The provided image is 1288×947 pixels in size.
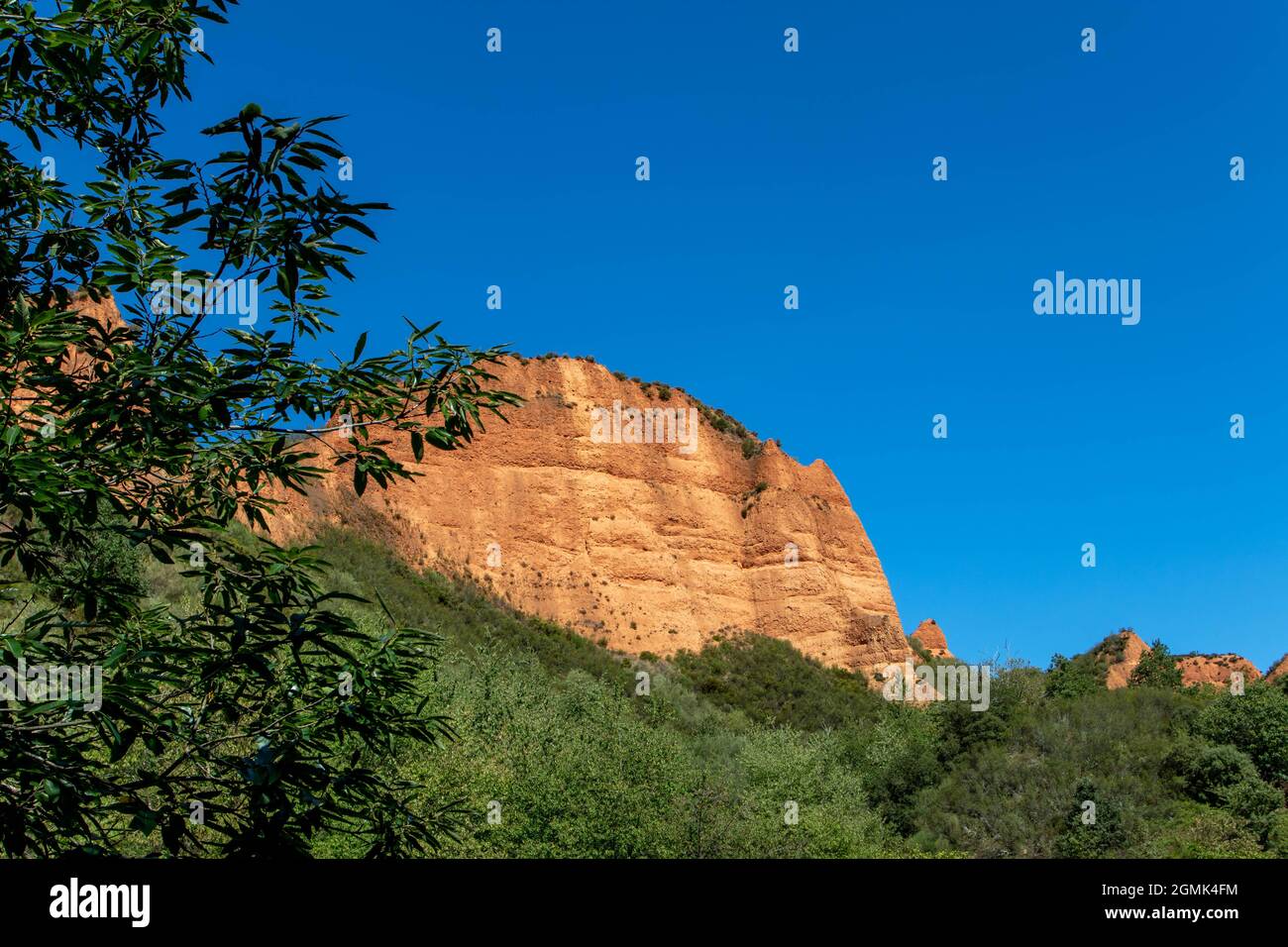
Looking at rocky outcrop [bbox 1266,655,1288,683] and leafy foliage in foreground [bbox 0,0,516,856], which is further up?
leafy foliage in foreground [bbox 0,0,516,856]

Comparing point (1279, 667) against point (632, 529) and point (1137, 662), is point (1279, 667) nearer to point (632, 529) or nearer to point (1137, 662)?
point (1137, 662)

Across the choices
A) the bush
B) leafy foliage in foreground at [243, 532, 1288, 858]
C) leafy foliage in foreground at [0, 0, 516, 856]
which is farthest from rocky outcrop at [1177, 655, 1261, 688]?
leafy foliage in foreground at [0, 0, 516, 856]

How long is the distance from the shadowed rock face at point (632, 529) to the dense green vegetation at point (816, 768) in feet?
28.4

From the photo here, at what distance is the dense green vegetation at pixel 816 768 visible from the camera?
24812 millimetres

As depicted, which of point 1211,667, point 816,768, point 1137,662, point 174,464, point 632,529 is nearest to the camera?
point 174,464

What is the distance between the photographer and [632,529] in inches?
2645

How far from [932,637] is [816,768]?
5734 centimetres

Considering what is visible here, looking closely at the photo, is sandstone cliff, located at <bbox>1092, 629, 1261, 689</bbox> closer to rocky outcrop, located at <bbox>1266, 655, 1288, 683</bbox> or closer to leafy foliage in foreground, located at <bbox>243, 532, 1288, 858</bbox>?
rocky outcrop, located at <bbox>1266, 655, 1288, 683</bbox>

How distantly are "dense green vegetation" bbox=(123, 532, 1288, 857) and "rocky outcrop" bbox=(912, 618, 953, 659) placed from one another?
35.5 metres

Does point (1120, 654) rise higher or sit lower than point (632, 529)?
lower

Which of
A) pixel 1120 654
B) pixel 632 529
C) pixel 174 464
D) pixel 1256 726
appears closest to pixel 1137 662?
pixel 1120 654

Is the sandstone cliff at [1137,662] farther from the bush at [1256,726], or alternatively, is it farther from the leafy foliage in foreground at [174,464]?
the leafy foliage in foreground at [174,464]

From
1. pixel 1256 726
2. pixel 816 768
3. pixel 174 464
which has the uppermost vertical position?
pixel 174 464

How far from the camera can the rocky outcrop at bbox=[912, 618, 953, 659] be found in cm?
8720
